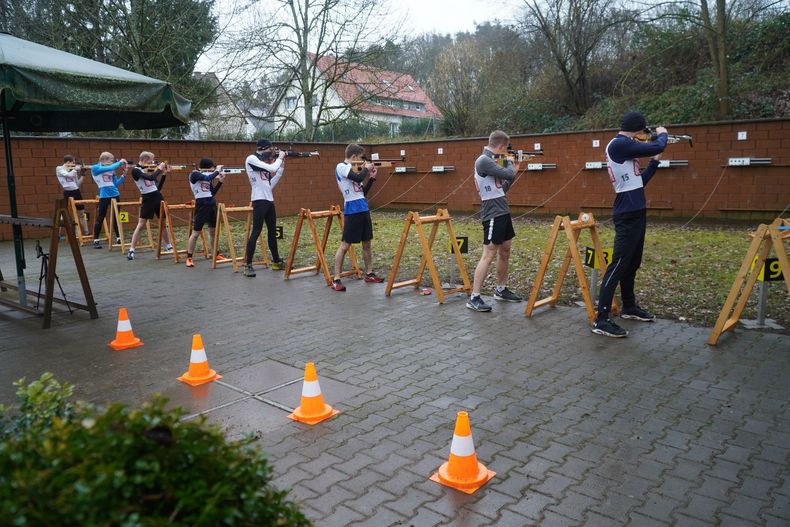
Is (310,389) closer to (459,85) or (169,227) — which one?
(169,227)

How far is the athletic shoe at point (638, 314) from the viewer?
21.0ft

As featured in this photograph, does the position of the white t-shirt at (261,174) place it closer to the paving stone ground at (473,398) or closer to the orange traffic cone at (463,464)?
the paving stone ground at (473,398)

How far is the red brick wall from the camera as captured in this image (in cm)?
1346

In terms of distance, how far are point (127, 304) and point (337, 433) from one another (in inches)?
200

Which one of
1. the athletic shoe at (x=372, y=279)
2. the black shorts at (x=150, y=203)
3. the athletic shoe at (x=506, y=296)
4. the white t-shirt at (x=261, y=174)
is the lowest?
the athletic shoe at (x=506, y=296)

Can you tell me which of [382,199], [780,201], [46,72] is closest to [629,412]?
[46,72]

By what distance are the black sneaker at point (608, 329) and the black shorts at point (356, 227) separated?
3652 millimetres

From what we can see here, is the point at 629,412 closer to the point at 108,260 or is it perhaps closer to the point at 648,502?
the point at 648,502

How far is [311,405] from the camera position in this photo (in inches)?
161

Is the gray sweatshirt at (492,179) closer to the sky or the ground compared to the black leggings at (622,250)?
closer to the sky

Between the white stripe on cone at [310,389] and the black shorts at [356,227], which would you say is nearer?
the white stripe on cone at [310,389]

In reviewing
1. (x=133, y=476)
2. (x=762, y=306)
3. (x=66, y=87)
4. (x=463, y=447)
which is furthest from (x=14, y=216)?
(x=762, y=306)

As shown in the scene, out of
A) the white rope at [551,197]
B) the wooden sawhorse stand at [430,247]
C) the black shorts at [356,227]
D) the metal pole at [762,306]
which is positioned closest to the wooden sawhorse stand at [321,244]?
the black shorts at [356,227]

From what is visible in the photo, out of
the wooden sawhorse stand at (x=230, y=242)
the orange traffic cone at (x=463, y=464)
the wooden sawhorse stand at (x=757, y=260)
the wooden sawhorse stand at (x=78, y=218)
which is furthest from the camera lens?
the wooden sawhorse stand at (x=78, y=218)
